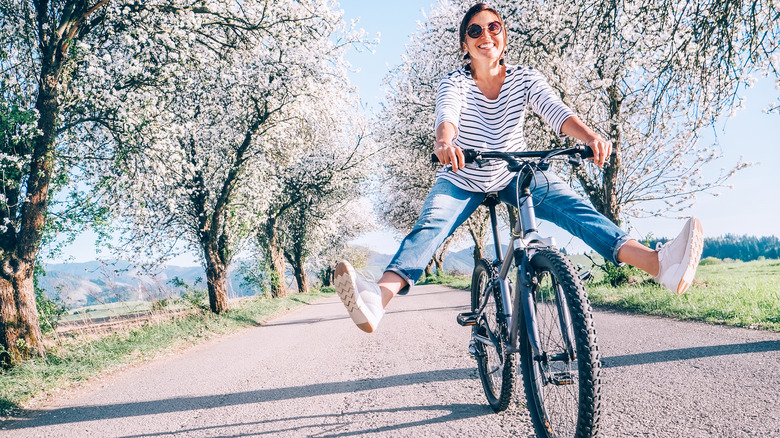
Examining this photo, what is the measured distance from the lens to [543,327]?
88.8 inches

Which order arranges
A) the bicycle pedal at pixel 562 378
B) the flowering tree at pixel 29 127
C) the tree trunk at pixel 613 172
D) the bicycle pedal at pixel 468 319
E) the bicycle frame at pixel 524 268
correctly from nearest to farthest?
the bicycle pedal at pixel 562 378
the bicycle frame at pixel 524 268
the bicycle pedal at pixel 468 319
the flowering tree at pixel 29 127
the tree trunk at pixel 613 172

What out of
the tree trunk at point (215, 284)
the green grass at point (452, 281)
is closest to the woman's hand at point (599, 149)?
the tree trunk at point (215, 284)

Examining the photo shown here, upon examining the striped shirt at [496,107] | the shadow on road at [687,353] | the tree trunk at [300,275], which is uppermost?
the striped shirt at [496,107]

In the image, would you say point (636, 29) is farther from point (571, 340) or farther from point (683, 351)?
point (571, 340)

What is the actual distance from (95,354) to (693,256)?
301 inches

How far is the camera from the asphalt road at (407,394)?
9.25 feet

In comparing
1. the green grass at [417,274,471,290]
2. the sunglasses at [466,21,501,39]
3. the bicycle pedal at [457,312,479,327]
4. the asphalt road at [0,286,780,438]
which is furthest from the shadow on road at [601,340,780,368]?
the green grass at [417,274,471,290]

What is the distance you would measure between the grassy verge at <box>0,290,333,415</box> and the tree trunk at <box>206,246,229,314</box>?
1931 millimetres

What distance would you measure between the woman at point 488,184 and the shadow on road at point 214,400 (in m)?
1.95

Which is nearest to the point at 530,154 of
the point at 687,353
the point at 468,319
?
the point at 468,319

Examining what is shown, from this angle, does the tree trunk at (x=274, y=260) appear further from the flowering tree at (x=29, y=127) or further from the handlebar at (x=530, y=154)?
the handlebar at (x=530, y=154)

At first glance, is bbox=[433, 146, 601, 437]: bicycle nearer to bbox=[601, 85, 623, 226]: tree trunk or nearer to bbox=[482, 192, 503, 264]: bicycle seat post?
bbox=[482, 192, 503, 264]: bicycle seat post

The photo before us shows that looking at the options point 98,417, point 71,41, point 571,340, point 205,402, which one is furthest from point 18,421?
point 71,41

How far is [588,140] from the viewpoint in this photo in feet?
8.36
